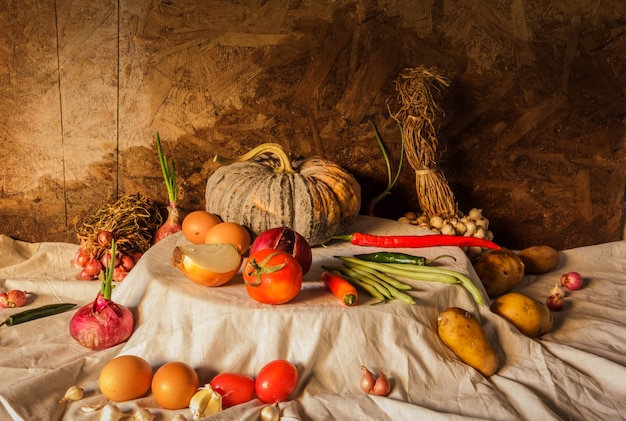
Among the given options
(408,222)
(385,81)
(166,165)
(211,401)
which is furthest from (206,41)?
(211,401)

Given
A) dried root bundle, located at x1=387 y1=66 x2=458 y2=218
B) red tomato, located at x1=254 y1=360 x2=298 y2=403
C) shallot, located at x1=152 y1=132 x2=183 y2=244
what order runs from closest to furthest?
red tomato, located at x1=254 y1=360 x2=298 y2=403 < dried root bundle, located at x1=387 y1=66 x2=458 y2=218 < shallot, located at x1=152 y1=132 x2=183 y2=244

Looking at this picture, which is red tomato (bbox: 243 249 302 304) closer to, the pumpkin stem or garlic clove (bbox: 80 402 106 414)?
garlic clove (bbox: 80 402 106 414)

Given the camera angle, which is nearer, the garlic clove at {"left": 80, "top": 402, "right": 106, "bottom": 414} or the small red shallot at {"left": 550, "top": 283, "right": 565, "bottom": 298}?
the garlic clove at {"left": 80, "top": 402, "right": 106, "bottom": 414}

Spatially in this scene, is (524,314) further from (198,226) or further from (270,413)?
(198,226)

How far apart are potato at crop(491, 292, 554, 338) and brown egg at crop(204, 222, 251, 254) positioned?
1.22 m

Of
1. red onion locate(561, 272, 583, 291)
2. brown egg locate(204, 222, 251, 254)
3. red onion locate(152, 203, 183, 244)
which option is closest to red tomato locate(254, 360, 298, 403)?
brown egg locate(204, 222, 251, 254)

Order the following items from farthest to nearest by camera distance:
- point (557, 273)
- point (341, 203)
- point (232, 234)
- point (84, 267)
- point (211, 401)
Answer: point (557, 273)
point (84, 267)
point (341, 203)
point (232, 234)
point (211, 401)

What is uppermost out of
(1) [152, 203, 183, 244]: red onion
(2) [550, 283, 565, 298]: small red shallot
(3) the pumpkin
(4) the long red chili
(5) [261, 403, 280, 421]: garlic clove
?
(3) the pumpkin

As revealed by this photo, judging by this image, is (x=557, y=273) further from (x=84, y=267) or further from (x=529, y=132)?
(x=84, y=267)

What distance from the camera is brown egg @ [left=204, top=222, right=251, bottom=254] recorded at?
8.98 ft

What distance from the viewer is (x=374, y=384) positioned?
90.7 inches

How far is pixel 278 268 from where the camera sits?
2271 millimetres

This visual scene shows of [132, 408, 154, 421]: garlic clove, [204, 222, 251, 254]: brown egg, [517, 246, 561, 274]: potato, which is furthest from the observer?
[517, 246, 561, 274]: potato

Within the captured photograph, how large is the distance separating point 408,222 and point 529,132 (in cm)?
102
